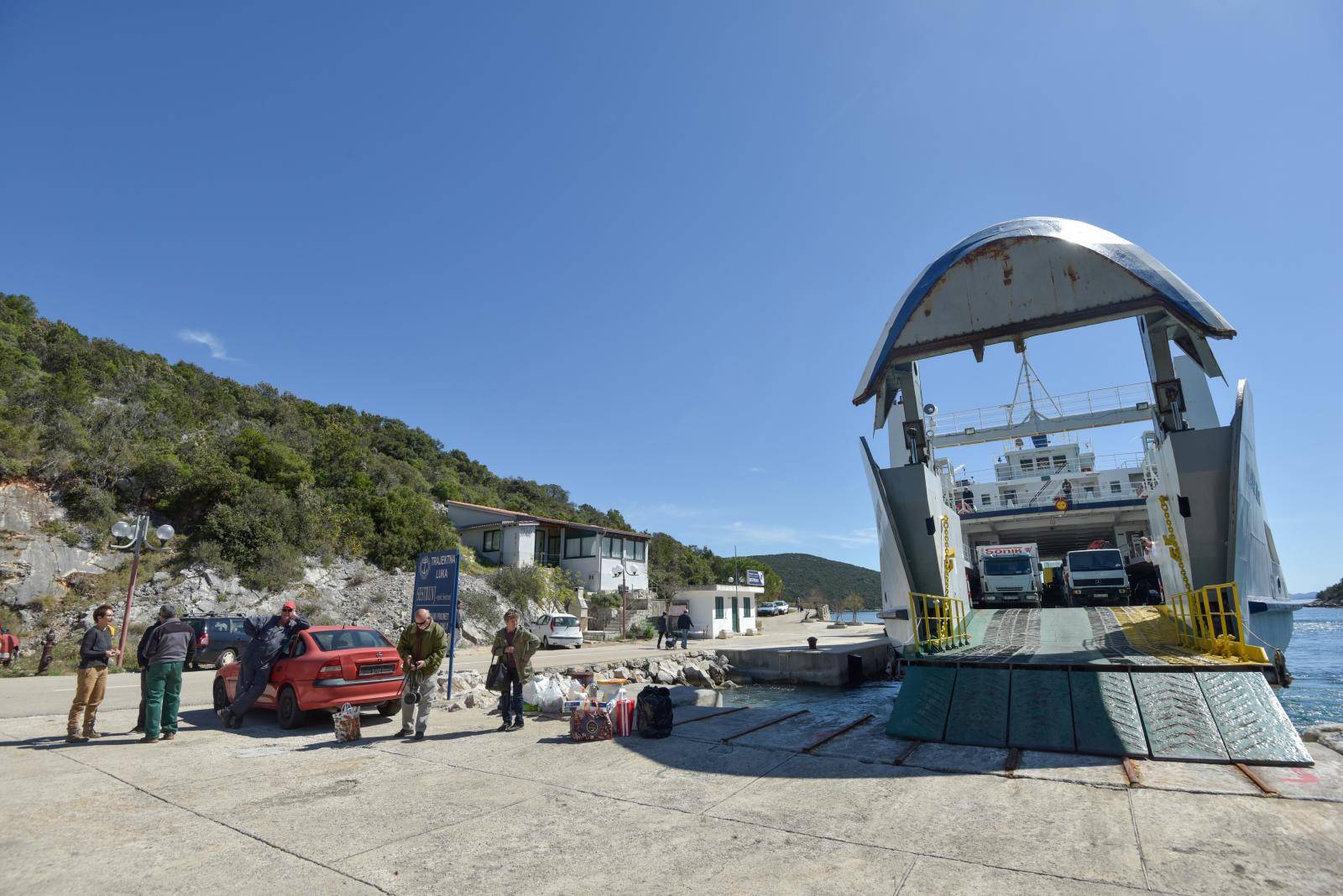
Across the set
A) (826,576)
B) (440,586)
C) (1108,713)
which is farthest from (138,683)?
(826,576)

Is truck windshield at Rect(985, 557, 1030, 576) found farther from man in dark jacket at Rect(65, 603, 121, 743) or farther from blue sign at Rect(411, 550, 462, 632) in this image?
man in dark jacket at Rect(65, 603, 121, 743)

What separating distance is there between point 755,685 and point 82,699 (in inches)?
737

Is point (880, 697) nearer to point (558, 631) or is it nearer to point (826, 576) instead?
point (558, 631)

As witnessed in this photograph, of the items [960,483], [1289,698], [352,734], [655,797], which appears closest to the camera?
[655,797]

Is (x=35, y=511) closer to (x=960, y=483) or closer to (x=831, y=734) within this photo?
(x=831, y=734)

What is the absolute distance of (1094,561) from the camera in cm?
1970

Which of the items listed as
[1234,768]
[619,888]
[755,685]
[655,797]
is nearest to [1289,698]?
[755,685]

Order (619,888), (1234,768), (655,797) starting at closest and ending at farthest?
(619,888) < (655,797) < (1234,768)

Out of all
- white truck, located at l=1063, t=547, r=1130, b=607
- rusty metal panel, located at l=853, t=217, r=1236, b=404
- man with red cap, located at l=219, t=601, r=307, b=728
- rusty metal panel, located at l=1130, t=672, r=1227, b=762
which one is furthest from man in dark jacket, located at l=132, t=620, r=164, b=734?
white truck, located at l=1063, t=547, r=1130, b=607

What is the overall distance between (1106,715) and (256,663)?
11270mm

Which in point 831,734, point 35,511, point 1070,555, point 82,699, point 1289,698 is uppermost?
point 35,511

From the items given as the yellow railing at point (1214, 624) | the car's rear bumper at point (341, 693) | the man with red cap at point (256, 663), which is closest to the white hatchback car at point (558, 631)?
the car's rear bumper at point (341, 693)

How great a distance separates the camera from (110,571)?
81.4 ft

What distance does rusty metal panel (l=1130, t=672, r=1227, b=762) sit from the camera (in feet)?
22.0
